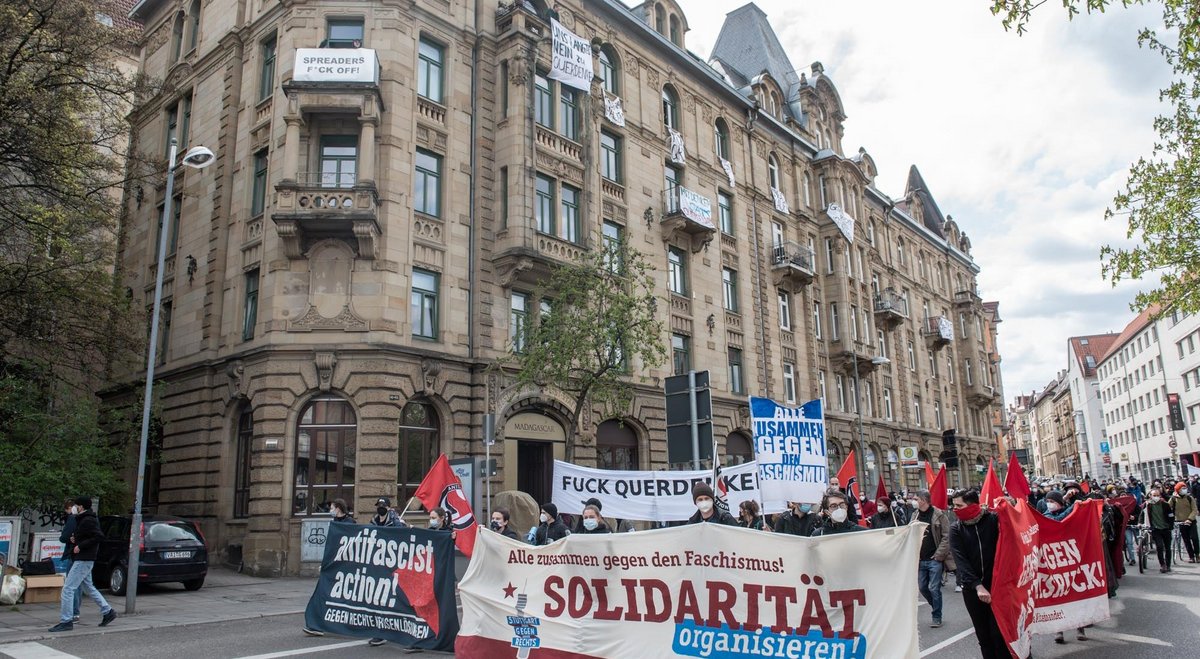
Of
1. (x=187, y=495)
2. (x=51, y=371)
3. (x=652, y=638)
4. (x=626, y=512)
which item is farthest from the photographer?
(x=187, y=495)

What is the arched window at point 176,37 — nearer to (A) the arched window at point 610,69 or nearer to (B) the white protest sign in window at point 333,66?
(B) the white protest sign in window at point 333,66

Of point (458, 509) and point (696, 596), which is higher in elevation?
point (458, 509)

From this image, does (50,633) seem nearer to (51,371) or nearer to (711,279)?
(51,371)

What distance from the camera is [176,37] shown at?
29.5 metres

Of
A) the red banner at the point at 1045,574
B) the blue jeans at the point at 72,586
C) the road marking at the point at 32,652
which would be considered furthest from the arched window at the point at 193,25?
the red banner at the point at 1045,574

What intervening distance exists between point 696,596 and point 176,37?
30858 mm

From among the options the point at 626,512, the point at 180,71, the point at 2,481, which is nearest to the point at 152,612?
the point at 2,481

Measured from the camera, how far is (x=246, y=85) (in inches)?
976

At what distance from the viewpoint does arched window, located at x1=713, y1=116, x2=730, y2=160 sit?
35.9m

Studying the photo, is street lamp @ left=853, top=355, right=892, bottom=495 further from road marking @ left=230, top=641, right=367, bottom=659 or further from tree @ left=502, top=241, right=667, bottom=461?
road marking @ left=230, top=641, right=367, bottom=659

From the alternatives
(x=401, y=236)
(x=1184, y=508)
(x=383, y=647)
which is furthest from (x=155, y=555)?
(x=1184, y=508)

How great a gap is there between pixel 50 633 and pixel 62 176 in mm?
12291

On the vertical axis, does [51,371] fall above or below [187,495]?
above

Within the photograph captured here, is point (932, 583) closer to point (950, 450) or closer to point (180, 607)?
point (180, 607)
